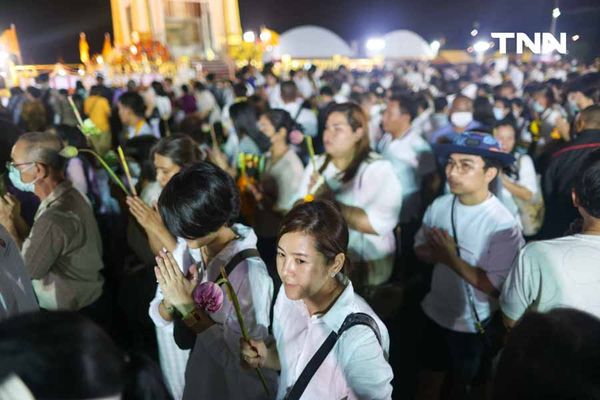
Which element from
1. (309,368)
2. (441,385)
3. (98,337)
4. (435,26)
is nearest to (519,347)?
(309,368)

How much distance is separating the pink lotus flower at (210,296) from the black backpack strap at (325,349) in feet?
1.46

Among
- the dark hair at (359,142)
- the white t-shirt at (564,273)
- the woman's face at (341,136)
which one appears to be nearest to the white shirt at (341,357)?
the white t-shirt at (564,273)

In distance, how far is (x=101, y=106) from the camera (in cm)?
683

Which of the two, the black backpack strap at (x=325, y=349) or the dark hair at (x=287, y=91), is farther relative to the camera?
the dark hair at (x=287, y=91)

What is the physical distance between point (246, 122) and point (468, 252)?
115 inches

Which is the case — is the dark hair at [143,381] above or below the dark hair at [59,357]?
below

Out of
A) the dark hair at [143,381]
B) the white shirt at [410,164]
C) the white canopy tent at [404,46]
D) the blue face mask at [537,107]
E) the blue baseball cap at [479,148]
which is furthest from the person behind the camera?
the white canopy tent at [404,46]

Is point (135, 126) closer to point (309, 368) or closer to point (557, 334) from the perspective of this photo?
point (309, 368)

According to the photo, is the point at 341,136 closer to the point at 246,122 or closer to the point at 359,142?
the point at 359,142

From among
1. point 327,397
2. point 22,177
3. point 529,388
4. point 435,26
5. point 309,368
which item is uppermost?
point 435,26

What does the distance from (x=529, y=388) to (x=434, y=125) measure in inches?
225

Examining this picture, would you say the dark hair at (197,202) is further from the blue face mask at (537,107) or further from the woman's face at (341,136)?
the blue face mask at (537,107)

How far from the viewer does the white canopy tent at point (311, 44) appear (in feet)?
108

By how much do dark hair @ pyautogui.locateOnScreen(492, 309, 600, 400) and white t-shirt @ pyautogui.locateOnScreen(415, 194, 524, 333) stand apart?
1601 millimetres
